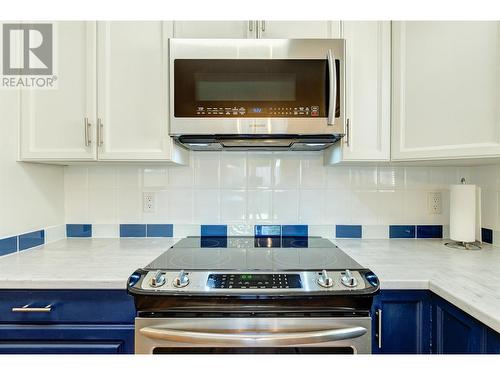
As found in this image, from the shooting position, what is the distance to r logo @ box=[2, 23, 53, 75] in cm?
139

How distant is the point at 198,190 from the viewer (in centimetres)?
173

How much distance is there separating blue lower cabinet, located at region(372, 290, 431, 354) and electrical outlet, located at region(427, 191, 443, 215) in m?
0.81

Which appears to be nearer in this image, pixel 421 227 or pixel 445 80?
pixel 445 80

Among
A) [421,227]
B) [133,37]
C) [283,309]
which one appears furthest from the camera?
[421,227]

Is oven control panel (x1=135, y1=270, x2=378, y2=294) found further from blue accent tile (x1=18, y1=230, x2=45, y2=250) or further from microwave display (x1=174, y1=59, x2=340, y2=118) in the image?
blue accent tile (x1=18, y1=230, x2=45, y2=250)

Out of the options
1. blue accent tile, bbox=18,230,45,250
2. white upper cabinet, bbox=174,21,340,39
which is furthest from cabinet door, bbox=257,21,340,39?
blue accent tile, bbox=18,230,45,250

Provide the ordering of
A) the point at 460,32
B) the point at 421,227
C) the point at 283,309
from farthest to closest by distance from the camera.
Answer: the point at 421,227 → the point at 460,32 → the point at 283,309

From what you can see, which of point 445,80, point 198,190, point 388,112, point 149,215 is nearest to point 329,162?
point 388,112

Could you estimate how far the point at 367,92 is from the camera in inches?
55.4

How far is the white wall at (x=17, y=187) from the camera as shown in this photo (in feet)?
4.42

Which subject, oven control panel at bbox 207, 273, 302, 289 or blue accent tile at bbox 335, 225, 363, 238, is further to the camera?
blue accent tile at bbox 335, 225, 363, 238

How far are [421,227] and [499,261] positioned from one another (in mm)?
472

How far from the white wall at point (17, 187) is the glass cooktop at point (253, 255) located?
671 mm
